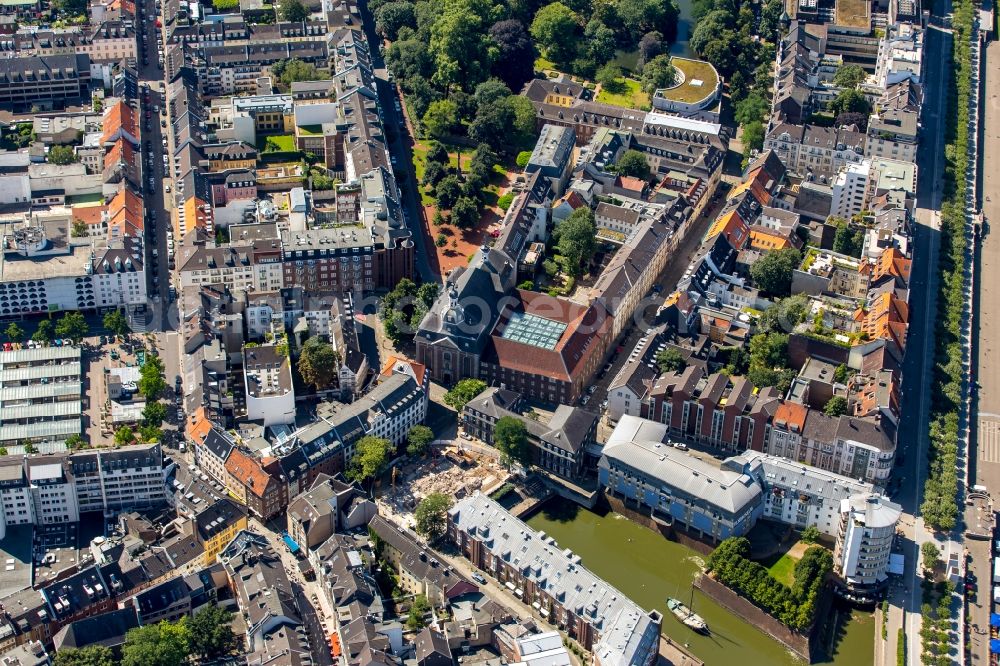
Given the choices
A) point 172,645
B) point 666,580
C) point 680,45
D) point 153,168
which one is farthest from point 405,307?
point 680,45

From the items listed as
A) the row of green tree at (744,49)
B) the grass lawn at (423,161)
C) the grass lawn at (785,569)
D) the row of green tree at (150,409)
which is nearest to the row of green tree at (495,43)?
the grass lawn at (423,161)

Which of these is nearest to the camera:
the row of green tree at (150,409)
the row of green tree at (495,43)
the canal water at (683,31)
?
the row of green tree at (150,409)

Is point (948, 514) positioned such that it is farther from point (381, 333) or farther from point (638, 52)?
point (638, 52)

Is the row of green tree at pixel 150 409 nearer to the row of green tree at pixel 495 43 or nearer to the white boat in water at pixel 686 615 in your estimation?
the white boat in water at pixel 686 615

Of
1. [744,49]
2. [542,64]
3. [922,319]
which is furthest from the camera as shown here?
[542,64]

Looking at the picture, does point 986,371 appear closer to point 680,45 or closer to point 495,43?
point 680,45

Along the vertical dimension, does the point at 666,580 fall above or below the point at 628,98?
below
